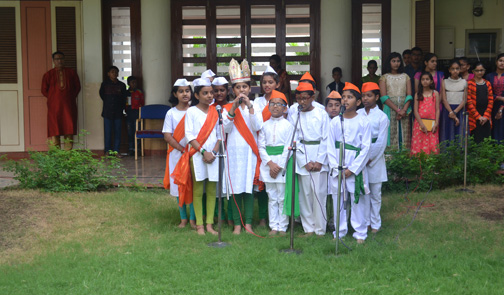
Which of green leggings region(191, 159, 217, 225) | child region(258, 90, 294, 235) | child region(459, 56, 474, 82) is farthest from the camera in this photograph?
child region(459, 56, 474, 82)

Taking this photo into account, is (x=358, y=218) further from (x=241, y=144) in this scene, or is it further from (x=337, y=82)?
(x=337, y=82)

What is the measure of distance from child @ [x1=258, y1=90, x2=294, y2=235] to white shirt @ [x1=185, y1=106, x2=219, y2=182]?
1.57 ft

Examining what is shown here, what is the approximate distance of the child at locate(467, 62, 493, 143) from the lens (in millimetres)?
9086

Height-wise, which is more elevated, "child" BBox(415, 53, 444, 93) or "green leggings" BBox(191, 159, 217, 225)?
"child" BBox(415, 53, 444, 93)

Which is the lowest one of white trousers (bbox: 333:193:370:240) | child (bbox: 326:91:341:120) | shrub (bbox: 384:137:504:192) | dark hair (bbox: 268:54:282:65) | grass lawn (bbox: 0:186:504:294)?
grass lawn (bbox: 0:186:504:294)

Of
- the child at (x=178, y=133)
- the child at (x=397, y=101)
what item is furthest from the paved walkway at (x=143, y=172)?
the child at (x=397, y=101)

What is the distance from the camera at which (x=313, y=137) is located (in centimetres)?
627

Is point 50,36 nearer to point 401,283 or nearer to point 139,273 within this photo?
point 139,273

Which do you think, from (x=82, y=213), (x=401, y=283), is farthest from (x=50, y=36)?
(x=401, y=283)

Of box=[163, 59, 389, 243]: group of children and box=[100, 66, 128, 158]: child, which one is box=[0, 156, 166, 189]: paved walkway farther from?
box=[163, 59, 389, 243]: group of children

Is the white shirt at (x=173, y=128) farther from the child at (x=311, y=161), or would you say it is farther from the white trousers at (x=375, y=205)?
the white trousers at (x=375, y=205)

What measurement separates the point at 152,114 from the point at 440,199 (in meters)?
6.03

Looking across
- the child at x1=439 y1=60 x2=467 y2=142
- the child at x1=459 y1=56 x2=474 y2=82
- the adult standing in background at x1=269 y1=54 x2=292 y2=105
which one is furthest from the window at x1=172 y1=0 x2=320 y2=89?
the child at x1=439 y1=60 x2=467 y2=142

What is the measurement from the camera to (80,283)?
16.0 ft
